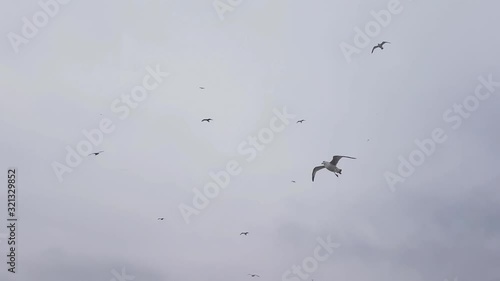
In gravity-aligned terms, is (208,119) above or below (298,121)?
above

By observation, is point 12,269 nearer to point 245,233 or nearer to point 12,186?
point 12,186

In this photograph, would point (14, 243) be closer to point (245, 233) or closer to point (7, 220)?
point (7, 220)

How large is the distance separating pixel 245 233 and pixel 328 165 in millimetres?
54062

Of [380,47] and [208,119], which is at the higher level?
[208,119]

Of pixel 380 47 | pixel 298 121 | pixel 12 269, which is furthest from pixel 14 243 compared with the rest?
pixel 380 47

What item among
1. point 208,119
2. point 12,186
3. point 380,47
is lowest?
point 12,186

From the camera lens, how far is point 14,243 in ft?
199

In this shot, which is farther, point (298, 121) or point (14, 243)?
point (298, 121)

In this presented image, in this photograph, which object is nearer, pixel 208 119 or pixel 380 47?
pixel 380 47

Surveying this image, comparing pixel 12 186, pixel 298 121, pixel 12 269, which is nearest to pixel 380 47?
pixel 298 121

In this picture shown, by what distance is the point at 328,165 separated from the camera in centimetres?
6506

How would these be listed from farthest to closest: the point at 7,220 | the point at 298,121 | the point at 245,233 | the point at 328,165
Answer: the point at 245,233
the point at 298,121
the point at 328,165
the point at 7,220

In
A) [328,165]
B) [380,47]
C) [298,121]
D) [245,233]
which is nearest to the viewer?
[328,165]

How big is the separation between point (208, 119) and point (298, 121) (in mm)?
18177
